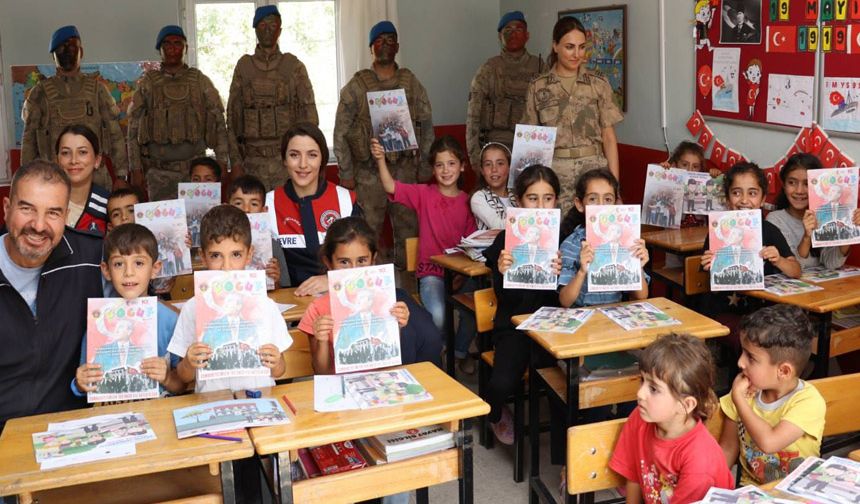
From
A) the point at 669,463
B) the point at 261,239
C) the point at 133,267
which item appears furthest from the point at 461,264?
the point at 669,463

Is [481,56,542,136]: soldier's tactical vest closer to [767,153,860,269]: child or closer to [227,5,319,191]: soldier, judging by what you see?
[227,5,319,191]: soldier

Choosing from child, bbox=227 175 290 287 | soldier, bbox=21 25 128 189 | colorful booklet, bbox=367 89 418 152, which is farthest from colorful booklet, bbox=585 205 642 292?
soldier, bbox=21 25 128 189

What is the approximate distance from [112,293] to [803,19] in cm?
369

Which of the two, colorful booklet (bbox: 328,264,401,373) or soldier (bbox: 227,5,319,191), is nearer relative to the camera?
colorful booklet (bbox: 328,264,401,373)

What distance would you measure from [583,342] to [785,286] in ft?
4.16

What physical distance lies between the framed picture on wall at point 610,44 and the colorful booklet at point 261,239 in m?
3.40

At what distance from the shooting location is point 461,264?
167 inches

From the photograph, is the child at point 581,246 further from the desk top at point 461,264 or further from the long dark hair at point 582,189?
the desk top at point 461,264

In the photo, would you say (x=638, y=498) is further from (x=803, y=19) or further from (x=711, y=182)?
(x=803, y=19)

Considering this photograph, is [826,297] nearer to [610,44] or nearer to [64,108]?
[610,44]

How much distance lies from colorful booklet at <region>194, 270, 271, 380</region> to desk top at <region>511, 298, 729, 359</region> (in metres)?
1.00

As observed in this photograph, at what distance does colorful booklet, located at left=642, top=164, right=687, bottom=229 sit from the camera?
15.9 ft

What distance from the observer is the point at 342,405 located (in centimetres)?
246

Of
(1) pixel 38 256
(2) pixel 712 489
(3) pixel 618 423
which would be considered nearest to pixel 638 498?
(3) pixel 618 423
